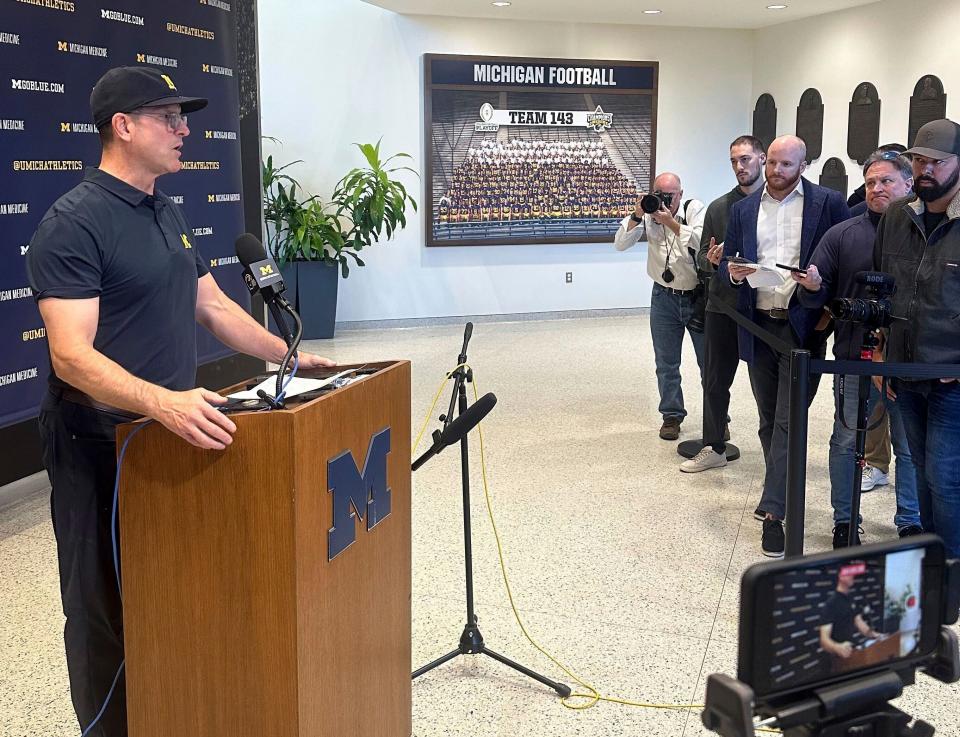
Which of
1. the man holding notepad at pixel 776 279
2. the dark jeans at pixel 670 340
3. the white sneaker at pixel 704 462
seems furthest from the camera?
the dark jeans at pixel 670 340

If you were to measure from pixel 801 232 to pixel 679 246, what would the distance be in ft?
4.13

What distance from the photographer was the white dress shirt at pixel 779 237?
13.4 ft

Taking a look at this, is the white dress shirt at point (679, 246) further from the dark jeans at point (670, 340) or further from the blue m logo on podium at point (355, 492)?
the blue m logo on podium at point (355, 492)

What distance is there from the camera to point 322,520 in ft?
6.05

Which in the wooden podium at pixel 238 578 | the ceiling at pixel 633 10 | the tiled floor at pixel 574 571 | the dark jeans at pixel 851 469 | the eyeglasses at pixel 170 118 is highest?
the ceiling at pixel 633 10

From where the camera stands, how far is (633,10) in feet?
29.7

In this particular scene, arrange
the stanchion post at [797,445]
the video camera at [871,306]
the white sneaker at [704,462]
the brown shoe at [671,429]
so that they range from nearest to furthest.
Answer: the stanchion post at [797,445] < the video camera at [871,306] < the white sneaker at [704,462] < the brown shoe at [671,429]

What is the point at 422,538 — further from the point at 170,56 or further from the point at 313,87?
the point at 313,87

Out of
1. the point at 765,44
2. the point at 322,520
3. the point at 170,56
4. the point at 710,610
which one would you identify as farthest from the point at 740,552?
the point at 765,44

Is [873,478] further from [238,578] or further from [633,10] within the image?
[633,10]

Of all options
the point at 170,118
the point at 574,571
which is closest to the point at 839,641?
the point at 170,118

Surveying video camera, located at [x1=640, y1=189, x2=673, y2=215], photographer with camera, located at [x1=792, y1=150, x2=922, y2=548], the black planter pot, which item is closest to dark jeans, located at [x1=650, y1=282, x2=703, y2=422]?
video camera, located at [x1=640, y1=189, x2=673, y2=215]

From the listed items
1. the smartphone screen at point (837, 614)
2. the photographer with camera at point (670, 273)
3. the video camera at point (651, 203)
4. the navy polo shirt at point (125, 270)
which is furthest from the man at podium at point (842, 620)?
the video camera at point (651, 203)

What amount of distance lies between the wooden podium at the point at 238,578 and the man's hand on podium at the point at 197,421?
3 centimetres
